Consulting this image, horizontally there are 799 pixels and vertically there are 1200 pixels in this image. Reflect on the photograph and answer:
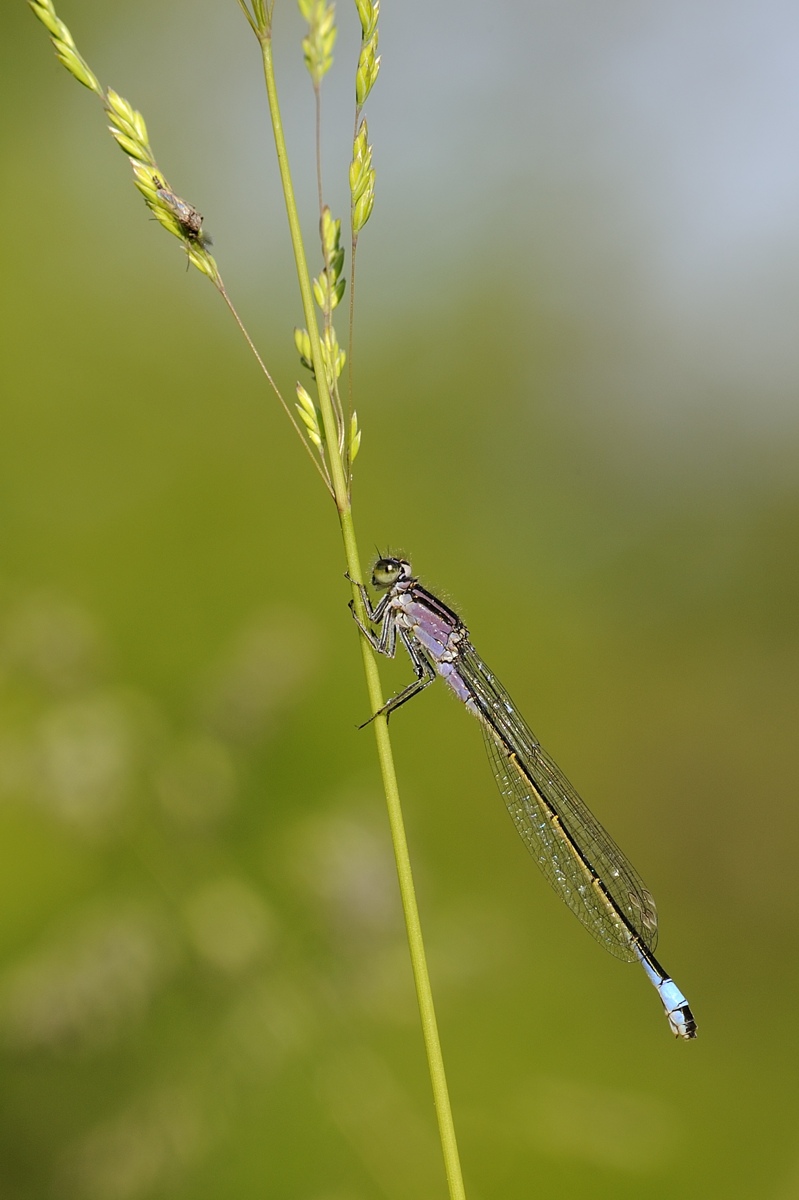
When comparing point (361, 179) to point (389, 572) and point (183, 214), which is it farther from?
point (389, 572)

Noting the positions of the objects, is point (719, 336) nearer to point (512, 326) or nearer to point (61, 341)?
point (512, 326)

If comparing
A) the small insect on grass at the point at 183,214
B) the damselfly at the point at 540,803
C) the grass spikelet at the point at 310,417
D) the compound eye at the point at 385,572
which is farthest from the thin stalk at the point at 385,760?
the damselfly at the point at 540,803

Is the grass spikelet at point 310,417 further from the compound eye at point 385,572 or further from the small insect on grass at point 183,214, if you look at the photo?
the compound eye at point 385,572

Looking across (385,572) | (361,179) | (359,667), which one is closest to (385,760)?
(361,179)

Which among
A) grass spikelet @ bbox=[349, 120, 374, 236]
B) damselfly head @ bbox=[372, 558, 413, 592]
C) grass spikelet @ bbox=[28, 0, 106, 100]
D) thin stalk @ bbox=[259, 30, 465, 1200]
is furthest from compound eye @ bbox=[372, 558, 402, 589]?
grass spikelet @ bbox=[28, 0, 106, 100]

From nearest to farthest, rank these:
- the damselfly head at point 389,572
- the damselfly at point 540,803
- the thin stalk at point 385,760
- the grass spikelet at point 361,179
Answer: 1. the thin stalk at point 385,760
2. the grass spikelet at point 361,179
3. the damselfly head at point 389,572
4. the damselfly at point 540,803

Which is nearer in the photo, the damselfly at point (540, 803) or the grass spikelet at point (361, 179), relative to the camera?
the grass spikelet at point (361, 179)

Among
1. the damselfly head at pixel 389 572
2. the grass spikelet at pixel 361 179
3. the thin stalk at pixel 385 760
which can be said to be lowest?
the thin stalk at pixel 385 760
